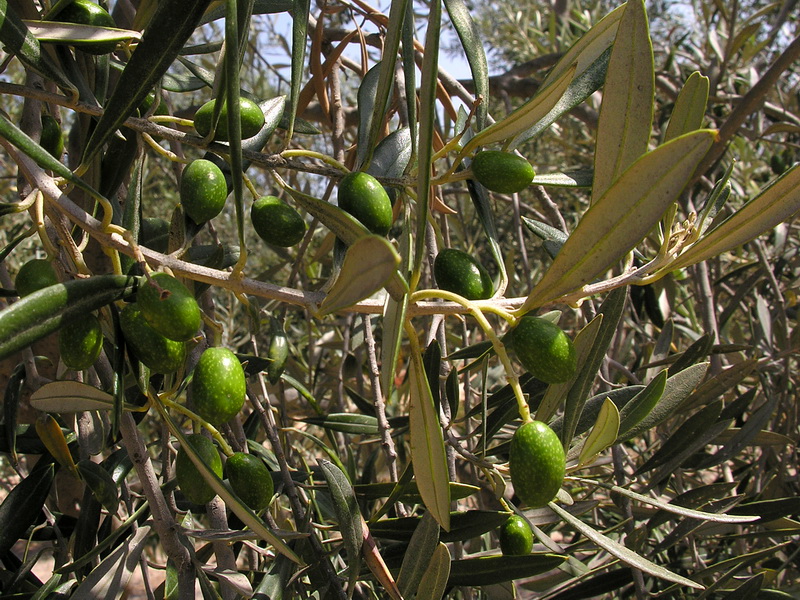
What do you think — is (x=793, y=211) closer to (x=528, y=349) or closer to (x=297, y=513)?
(x=528, y=349)

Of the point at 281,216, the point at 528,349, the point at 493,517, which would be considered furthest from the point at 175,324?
the point at 493,517

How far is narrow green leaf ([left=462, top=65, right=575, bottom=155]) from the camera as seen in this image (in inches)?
31.7

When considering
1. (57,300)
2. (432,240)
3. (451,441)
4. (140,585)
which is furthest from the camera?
(140,585)

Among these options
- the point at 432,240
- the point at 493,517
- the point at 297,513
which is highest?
the point at 432,240

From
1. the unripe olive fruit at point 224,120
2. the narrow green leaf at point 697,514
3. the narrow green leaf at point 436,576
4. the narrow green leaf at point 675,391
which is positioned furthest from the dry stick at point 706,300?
the unripe olive fruit at point 224,120

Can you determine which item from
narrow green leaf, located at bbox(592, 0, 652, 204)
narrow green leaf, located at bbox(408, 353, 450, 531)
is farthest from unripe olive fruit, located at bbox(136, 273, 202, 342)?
narrow green leaf, located at bbox(592, 0, 652, 204)

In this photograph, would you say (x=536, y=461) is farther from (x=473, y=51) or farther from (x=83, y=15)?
(x=83, y=15)

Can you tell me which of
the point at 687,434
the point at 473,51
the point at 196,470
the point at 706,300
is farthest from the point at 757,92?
the point at 196,470

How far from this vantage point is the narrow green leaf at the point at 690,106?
2.92 feet

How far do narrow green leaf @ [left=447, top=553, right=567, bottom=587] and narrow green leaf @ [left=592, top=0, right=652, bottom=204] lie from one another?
53cm

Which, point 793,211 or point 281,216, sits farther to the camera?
point 281,216

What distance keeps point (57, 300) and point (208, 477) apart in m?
0.26

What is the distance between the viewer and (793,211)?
758 millimetres

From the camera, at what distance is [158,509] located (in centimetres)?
86
